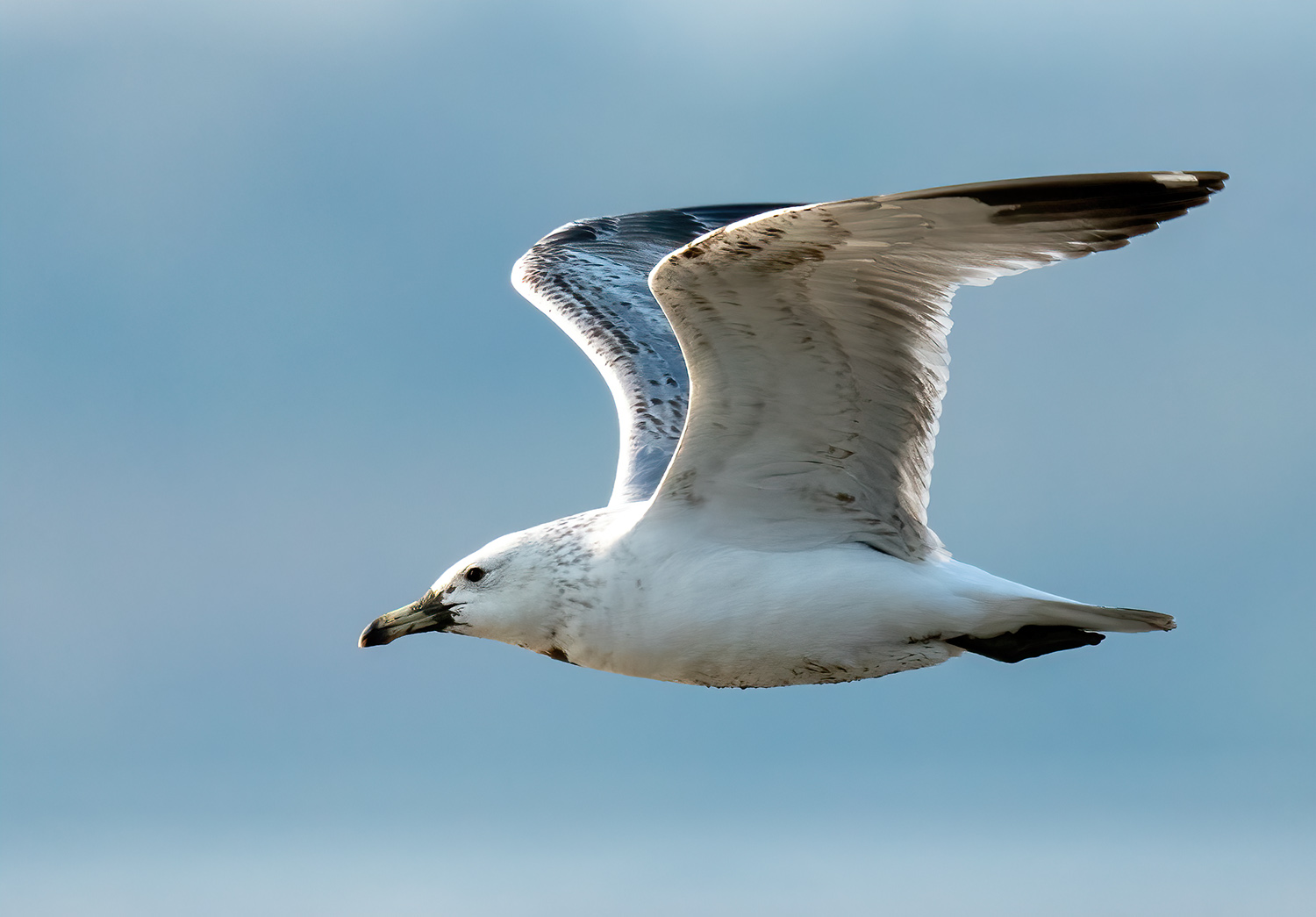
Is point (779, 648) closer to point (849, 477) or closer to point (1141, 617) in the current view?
point (849, 477)

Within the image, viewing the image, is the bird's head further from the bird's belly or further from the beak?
the bird's belly

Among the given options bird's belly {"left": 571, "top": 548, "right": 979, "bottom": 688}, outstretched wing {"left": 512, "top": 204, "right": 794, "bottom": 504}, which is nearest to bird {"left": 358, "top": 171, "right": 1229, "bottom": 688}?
bird's belly {"left": 571, "top": 548, "right": 979, "bottom": 688}

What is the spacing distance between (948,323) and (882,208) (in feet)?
3.57

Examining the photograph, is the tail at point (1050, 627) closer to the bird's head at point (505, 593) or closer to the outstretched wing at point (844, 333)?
the outstretched wing at point (844, 333)

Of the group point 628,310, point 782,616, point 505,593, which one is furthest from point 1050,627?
point 628,310

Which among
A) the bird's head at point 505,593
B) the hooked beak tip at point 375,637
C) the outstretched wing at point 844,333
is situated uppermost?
the outstretched wing at point 844,333

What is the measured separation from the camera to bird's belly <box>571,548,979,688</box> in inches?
288

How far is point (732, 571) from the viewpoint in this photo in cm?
749

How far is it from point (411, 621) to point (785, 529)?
7.46 ft

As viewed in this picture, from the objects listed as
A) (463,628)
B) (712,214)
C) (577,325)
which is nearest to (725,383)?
(463,628)

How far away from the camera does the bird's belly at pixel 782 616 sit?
288 inches

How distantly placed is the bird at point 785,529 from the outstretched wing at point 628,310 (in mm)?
1317

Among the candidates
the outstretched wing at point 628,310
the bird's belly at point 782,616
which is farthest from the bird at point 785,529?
the outstretched wing at point 628,310

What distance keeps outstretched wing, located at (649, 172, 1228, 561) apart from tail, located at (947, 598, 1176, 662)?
1.97 ft
